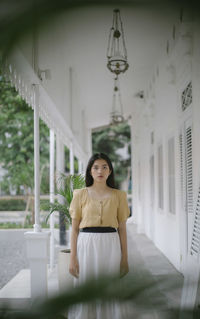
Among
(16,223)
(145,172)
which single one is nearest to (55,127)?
(145,172)

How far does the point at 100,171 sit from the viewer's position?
3156mm

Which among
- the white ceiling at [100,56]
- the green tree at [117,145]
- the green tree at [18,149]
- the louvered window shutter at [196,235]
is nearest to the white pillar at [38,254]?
the louvered window shutter at [196,235]

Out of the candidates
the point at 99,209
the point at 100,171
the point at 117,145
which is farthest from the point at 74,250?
the point at 117,145

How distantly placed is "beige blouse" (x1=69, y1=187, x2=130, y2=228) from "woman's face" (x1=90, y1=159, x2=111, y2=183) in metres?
0.14

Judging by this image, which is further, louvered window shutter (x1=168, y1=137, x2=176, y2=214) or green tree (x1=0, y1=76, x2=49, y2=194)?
green tree (x1=0, y1=76, x2=49, y2=194)

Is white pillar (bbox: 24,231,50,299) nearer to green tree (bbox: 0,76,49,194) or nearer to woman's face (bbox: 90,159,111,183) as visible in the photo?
woman's face (bbox: 90,159,111,183)

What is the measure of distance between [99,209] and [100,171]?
0.33 metres

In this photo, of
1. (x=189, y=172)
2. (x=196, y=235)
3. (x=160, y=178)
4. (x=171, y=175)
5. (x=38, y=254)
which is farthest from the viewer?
(x=160, y=178)

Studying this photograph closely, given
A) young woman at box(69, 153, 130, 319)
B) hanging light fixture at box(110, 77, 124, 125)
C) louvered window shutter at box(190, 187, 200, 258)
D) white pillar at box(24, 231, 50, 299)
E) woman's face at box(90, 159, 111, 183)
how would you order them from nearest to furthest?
1. young woman at box(69, 153, 130, 319)
2. woman's face at box(90, 159, 111, 183)
3. louvered window shutter at box(190, 187, 200, 258)
4. white pillar at box(24, 231, 50, 299)
5. hanging light fixture at box(110, 77, 124, 125)

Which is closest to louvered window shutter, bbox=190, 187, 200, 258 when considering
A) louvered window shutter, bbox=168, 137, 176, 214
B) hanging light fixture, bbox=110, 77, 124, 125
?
louvered window shutter, bbox=168, 137, 176, 214

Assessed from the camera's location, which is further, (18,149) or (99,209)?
(18,149)

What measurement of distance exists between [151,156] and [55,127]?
13.0ft

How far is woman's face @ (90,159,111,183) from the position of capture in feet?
10.3

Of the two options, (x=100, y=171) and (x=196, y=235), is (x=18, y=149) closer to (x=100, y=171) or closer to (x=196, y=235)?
(x=196, y=235)
